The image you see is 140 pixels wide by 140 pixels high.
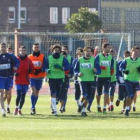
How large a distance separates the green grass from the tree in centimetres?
3816

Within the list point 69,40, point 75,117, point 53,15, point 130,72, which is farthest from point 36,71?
point 53,15

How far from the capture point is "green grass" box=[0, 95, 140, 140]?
1700cm

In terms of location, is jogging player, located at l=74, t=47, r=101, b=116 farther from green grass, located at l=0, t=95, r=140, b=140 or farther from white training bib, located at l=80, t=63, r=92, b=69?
green grass, located at l=0, t=95, r=140, b=140

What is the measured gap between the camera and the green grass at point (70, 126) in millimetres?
17000

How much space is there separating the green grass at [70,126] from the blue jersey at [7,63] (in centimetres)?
132

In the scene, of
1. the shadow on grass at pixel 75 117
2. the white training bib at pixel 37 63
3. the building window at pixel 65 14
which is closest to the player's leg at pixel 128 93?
the shadow on grass at pixel 75 117

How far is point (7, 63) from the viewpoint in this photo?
22703mm

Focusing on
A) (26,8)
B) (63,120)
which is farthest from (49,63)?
(26,8)

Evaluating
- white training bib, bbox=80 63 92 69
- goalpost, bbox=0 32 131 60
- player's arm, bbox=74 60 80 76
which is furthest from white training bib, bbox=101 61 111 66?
goalpost, bbox=0 32 131 60

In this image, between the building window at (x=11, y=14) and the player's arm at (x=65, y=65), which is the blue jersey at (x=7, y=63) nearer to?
the player's arm at (x=65, y=65)

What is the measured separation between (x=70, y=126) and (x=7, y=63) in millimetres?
4270

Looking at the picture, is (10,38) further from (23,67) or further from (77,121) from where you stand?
(77,121)

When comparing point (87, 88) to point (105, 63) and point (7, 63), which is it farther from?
point (7, 63)

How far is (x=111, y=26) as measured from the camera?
241 ft
